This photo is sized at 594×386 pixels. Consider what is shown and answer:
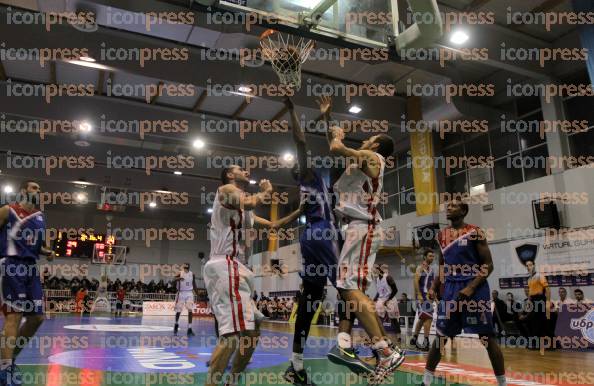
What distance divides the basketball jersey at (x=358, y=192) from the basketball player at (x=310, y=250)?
1.18ft

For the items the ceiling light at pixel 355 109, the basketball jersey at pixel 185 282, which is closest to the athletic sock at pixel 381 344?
the basketball jersey at pixel 185 282

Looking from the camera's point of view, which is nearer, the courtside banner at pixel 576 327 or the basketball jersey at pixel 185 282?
the courtside banner at pixel 576 327

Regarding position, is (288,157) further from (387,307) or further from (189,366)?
(189,366)

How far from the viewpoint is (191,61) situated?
14.4 m

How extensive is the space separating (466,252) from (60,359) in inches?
220

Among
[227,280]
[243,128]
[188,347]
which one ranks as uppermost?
[243,128]

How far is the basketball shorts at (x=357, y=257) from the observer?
425cm

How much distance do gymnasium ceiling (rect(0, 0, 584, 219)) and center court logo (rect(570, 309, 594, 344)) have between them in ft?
24.2

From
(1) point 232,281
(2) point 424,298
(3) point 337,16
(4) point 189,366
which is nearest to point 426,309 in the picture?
(2) point 424,298

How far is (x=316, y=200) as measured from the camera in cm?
500

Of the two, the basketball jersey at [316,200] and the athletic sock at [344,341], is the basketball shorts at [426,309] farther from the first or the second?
the athletic sock at [344,341]

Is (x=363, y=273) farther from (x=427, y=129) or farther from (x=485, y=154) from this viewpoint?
(x=485, y=154)

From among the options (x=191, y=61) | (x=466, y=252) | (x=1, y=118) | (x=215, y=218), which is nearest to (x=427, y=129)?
(x=191, y=61)

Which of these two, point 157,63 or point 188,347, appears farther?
point 157,63
